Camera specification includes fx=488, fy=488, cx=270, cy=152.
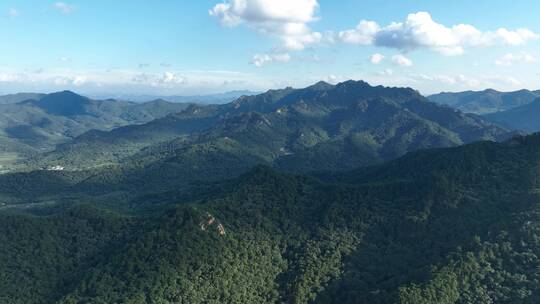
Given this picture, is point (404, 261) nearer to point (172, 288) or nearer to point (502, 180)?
point (502, 180)

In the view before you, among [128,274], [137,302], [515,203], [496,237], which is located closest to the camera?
[137,302]

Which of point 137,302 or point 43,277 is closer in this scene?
point 137,302

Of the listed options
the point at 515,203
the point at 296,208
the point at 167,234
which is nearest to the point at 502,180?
the point at 515,203

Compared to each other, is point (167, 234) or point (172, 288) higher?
point (167, 234)

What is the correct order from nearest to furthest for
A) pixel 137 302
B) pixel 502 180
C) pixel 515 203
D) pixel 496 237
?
pixel 137 302, pixel 496 237, pixel 515 203, pixel 502 180

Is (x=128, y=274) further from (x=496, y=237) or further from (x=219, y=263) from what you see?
(x=496, y=237)

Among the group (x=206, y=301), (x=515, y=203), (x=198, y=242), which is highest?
(x=515, y=203)
